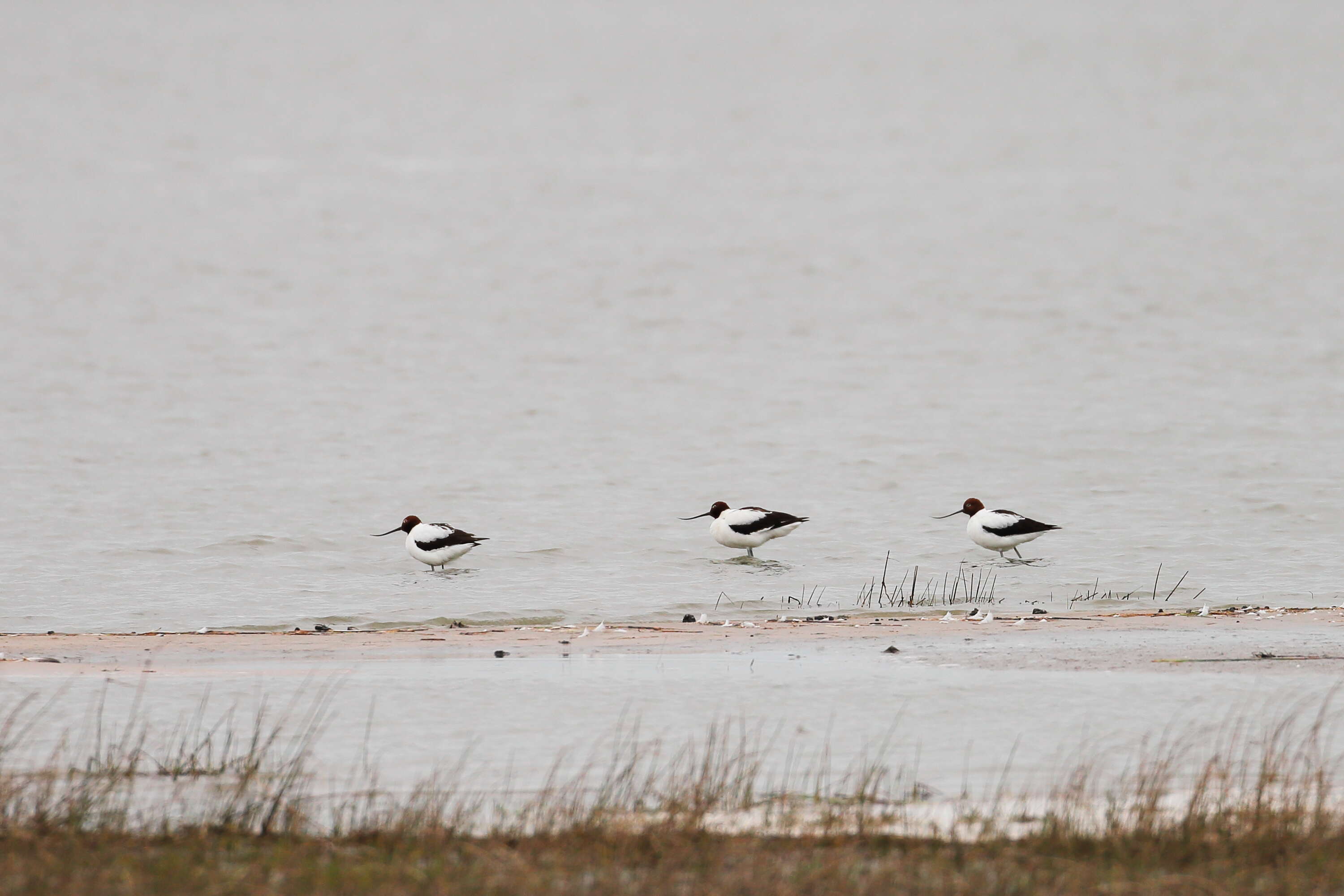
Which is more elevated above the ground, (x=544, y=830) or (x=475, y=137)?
(x=475, y=137)

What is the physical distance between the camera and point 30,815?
8.09m

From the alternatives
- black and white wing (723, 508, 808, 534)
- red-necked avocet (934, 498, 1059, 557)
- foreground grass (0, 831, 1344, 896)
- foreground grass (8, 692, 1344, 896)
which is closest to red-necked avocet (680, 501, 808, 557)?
black and white wing (723, 508, 808, 534)

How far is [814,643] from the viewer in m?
14.8

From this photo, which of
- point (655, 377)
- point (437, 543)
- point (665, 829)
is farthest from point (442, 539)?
point (655, 377)

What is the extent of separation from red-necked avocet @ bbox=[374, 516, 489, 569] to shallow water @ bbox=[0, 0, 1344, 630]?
1.71 feet

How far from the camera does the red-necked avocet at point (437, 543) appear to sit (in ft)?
70.3

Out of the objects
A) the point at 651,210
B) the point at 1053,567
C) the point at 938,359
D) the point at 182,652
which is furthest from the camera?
the point at 651,210

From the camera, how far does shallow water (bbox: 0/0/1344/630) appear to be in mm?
22266

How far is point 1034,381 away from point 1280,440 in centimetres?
1022

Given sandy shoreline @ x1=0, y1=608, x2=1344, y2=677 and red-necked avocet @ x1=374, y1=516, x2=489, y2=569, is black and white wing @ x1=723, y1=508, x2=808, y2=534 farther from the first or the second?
sandy shoreline @ x1=0, y1=608, x2=1344, y2=677

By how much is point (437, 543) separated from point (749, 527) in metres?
4.29

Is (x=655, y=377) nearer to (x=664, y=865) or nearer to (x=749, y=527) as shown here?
(x=749, y=527)

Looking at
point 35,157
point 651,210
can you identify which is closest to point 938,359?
point 651,210

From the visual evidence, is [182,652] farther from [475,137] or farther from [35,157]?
[475,137]
